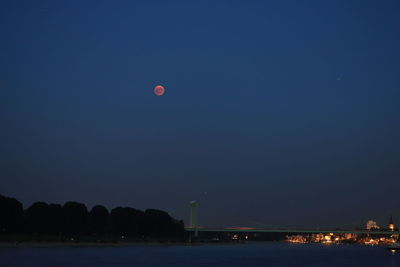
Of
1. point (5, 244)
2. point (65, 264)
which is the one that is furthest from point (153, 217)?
point (65, 264)

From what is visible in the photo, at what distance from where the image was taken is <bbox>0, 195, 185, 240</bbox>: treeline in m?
129

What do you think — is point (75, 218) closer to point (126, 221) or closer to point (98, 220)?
point (98, 220)

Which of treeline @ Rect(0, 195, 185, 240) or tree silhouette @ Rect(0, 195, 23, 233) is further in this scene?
treeline @ Rect(0, 195, 185, 240)

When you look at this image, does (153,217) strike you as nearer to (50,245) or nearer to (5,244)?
(50,245)

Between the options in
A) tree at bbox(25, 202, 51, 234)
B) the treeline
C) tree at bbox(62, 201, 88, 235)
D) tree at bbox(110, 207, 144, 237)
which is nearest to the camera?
the treeline

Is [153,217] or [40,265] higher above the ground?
[153,217]

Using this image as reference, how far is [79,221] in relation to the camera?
148 m

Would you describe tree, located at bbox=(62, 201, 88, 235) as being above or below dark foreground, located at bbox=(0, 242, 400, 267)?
above

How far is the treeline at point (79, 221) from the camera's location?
422ft

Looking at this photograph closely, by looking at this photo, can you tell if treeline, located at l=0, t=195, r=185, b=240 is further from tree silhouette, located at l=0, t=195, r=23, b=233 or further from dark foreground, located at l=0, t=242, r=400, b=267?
dark foreground, located at l=0, t=242, r=400, b=267

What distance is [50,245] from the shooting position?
438 ft

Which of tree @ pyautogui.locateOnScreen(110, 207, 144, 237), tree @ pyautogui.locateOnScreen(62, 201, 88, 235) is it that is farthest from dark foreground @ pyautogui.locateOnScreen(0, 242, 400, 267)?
tree @ pyautogui.locateOnScreen(62, 201, 88, 235)

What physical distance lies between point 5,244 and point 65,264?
4669 centimetres

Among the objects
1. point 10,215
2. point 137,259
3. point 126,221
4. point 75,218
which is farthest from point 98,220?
point 137,259
